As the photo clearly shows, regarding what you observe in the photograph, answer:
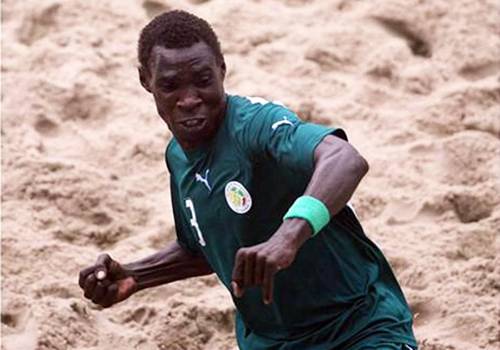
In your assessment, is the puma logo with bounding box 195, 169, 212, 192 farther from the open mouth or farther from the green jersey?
the open mouth

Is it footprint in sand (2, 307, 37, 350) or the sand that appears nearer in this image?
footprint in sand (2, 307, 37, 350)

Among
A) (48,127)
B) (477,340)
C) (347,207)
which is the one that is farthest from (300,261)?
(48,127)

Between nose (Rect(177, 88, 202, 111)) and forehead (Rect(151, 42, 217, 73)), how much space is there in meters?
0.07

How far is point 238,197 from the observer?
12.6ft

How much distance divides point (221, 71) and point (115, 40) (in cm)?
267

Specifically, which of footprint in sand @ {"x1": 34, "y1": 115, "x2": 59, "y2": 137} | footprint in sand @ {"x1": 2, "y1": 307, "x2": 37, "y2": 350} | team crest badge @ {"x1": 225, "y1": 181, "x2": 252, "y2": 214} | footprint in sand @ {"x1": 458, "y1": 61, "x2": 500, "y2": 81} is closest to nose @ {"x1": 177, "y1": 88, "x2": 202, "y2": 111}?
team crest badge @ {"x1": 225, "y1": 181, "x2": 252, "y2": 214}

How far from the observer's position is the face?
3.84 meters

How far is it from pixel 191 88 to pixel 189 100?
0.12ft

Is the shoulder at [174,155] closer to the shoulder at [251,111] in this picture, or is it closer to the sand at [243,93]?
the shoulder at [251,111]

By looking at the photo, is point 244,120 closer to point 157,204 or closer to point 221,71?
point 221,71

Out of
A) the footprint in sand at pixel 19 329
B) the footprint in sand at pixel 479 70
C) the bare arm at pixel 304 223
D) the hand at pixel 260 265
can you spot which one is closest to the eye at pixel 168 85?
the bare arm at pixel 304 223

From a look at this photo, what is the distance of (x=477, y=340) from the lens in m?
4.86

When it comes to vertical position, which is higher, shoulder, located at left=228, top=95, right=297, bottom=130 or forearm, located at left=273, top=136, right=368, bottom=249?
forearm, located at left=273, top=136, right=368, bottom=249

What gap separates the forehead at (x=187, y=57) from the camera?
12.6 ft
